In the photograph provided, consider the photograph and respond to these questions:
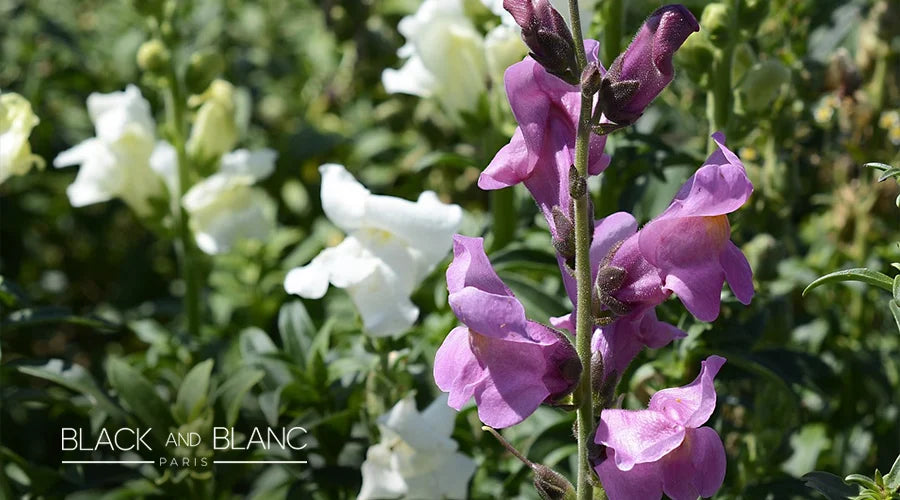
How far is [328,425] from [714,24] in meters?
0.87

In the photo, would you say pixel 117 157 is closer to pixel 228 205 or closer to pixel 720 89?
pixel 228 205

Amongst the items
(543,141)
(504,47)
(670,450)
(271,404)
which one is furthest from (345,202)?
(670,450)

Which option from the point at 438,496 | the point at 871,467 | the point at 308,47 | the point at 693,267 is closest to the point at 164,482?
the point at 438,496

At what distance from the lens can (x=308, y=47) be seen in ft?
10.8

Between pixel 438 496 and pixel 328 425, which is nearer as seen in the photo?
pixel 438 496

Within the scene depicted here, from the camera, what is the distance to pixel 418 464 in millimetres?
1534

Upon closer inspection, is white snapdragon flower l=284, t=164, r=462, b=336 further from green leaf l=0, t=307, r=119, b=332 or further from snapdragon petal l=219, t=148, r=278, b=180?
snapdragon petal l=219, t=148, r=278, b=180

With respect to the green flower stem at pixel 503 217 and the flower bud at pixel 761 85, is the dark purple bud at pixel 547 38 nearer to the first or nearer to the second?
the flower bud at pixel 761 85

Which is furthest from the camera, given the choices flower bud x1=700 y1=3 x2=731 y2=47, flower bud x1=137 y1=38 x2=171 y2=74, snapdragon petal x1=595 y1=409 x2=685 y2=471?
flower bud x1=137 y1=38 x2=171 y2=74

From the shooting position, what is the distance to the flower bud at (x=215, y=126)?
2.12m

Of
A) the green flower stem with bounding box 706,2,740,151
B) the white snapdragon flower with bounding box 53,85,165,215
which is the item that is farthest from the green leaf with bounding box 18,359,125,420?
the green flower stem with bounding box 706,2,740,151

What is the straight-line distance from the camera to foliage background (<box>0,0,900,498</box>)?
64.6 inches

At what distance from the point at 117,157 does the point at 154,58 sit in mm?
215

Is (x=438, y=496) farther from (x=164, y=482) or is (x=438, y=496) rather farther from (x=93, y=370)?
(x=93, y=370)
